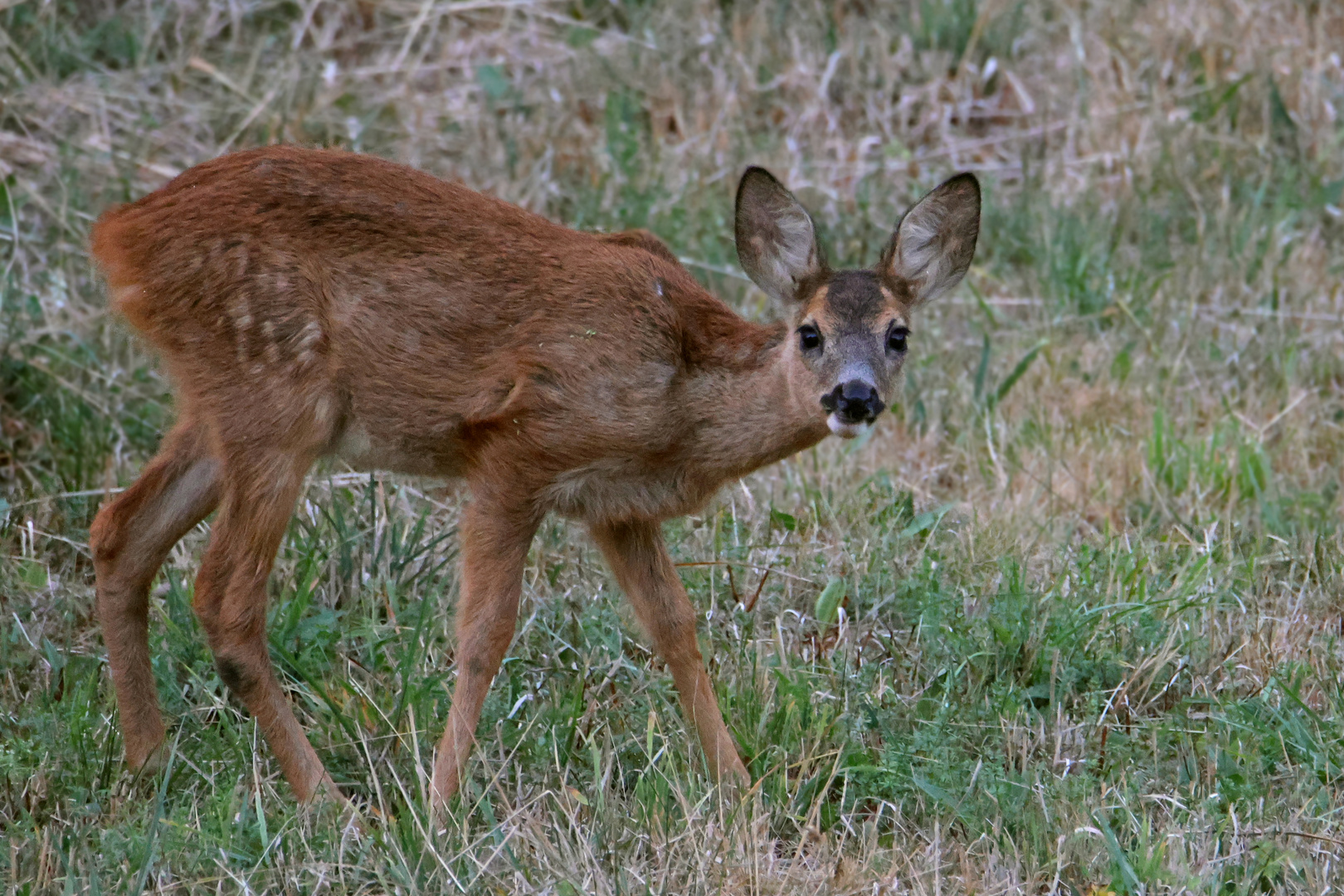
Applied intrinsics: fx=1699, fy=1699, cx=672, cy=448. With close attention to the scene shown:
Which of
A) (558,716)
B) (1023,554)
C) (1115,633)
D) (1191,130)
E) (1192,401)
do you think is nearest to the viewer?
(558,716)

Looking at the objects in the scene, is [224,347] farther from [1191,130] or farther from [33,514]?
[1191,130]

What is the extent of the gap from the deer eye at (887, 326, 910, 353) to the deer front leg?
0.79 metres

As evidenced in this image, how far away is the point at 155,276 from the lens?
438 cm

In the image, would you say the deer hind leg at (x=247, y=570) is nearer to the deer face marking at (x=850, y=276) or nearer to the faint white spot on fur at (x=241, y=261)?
the faint white spot on fur at (x=241, y=261)

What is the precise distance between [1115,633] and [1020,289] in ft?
8.71

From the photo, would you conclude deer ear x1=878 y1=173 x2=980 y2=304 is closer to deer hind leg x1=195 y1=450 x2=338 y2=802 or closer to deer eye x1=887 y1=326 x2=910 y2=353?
deer eye x1=887 y1=326 x2=910 y2=353

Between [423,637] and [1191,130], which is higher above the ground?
[1191,130]

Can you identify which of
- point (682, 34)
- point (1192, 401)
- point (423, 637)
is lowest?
point (423, 637)

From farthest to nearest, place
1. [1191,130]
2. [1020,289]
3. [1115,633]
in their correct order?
[1191,130] < [1020,289] < [1115,633]

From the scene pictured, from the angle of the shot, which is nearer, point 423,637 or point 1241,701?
point 1241,701

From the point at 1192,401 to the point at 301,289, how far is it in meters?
3.45

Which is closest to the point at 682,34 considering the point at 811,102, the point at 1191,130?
the point at 811,102

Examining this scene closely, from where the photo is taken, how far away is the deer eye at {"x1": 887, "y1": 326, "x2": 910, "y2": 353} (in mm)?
4395

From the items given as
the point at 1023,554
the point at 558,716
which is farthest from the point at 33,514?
the point at 1023,554
